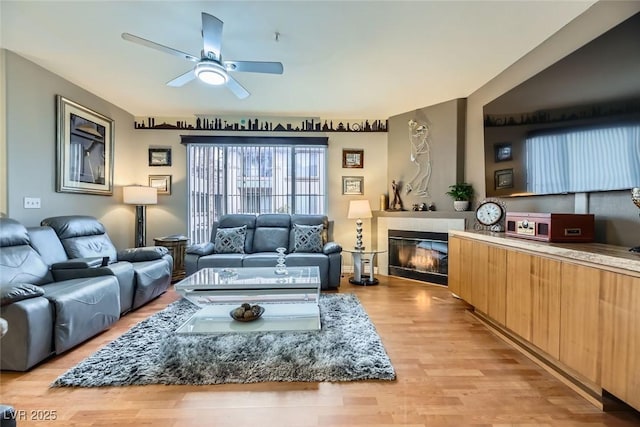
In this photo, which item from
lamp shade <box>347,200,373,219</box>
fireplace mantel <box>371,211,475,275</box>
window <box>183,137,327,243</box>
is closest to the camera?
fireplace mantel <box>371,211,475,275</box>

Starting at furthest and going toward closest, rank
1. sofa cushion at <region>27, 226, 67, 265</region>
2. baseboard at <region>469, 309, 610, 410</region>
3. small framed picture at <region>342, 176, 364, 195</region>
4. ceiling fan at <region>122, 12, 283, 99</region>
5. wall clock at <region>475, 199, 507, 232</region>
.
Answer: small framed picture at <region>342, 176, 364, 195</region>, wall clock at <region>475, 199, 507, 232</region>, sofa cushion at <region>27, 226, 67, 265</region>, ceiling fan at <region>122, 12, 283, 99</region>, baseboard at <region>469, 309, 610, 410</region>

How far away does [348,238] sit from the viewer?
187 inches

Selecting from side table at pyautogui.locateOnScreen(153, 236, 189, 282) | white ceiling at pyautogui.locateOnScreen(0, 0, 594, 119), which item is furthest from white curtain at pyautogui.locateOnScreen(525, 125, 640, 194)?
side table at pyautogui.locateOnScreen(153, 236, 189, 282)

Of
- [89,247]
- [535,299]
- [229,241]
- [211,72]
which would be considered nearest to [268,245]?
[229,241]

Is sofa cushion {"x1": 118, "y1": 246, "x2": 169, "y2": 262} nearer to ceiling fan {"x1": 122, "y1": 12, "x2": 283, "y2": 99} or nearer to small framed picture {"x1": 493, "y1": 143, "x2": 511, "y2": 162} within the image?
ceiling fan {"x1": 122, "y1": 12, "x2": 283, "y2": 99}

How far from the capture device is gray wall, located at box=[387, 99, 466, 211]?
3883mm

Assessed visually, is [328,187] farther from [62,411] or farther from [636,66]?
[62,411]

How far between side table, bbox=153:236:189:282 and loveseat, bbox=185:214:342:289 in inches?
13.3

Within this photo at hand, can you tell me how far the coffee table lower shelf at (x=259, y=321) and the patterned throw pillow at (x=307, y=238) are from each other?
4.62 ft

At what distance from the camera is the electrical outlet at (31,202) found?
9.36 feet

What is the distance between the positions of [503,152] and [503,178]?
0.26 metres

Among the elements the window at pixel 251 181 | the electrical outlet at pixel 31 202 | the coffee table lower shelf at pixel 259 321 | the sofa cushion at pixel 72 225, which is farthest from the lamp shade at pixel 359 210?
the electrical outlet at pixel 31 202

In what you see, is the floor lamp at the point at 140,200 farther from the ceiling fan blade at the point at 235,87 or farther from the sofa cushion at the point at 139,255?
the ceiling fan blade at the point at 235,87

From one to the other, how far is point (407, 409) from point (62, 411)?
71.9 inches
